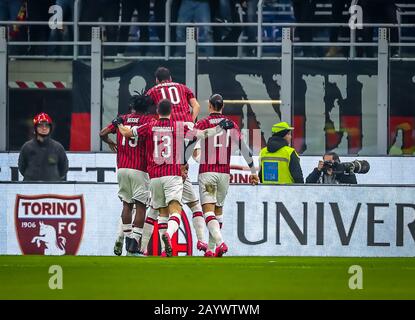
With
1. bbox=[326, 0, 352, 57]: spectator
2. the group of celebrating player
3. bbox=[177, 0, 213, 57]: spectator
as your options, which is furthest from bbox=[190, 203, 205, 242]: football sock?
bbox=[326, 0, 352, 57]: spectator

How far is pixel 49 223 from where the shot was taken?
1702 centimetres

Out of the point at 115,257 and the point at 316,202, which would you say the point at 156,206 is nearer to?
the point at 115,257

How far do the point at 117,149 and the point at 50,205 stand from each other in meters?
1.35

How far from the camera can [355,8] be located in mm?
20438

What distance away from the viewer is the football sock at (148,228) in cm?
1593

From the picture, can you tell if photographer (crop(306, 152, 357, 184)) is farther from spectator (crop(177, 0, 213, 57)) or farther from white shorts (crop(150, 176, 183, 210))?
spectator (crop(177, 0, 213, 57))

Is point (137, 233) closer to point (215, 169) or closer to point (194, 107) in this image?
point (215, 169)

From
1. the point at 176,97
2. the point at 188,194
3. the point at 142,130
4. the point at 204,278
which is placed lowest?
the point at 204,278

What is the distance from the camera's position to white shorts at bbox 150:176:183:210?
607 inches

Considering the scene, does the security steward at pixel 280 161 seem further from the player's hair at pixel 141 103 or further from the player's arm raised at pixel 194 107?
the player's hair at pixel 141 103

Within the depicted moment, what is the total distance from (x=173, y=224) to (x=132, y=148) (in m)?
1.35

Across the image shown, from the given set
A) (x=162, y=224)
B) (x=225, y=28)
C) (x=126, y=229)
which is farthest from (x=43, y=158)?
(x=225, y=28)

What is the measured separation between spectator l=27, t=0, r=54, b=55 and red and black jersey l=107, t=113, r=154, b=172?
191 inches
